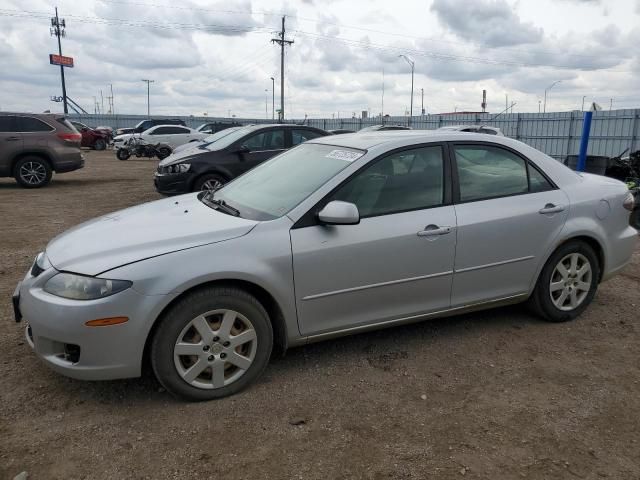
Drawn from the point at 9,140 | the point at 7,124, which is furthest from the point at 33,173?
the point at 7,124

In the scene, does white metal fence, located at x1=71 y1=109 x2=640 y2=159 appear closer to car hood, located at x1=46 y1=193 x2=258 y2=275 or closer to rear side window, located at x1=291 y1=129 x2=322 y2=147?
rear side window, located at x1=291 y1=129 x2=322 y2=147

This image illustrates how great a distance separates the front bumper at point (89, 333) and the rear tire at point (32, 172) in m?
11.1

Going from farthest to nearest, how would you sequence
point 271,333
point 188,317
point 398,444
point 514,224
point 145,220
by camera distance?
point 514,224, point 145,220, point 271,333, point 188,317, point 398,444

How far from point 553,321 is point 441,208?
5.02 ft

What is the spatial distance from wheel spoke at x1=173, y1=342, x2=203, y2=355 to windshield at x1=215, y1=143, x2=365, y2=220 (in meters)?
0.89

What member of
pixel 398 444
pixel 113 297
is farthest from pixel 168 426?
A: pixel 398 444

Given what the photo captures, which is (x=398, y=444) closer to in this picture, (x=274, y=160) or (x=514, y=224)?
(x=514, y=224)

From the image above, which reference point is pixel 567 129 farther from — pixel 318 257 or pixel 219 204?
pixel 318 257

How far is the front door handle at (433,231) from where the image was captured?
369cm

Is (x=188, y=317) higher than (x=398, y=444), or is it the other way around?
(x=188, y=317)

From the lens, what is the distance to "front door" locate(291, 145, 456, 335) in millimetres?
3420

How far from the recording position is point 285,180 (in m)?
3.99

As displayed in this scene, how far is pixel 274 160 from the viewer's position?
15.0 feet

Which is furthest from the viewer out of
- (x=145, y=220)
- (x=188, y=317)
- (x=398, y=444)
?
(x=145, y=220)
